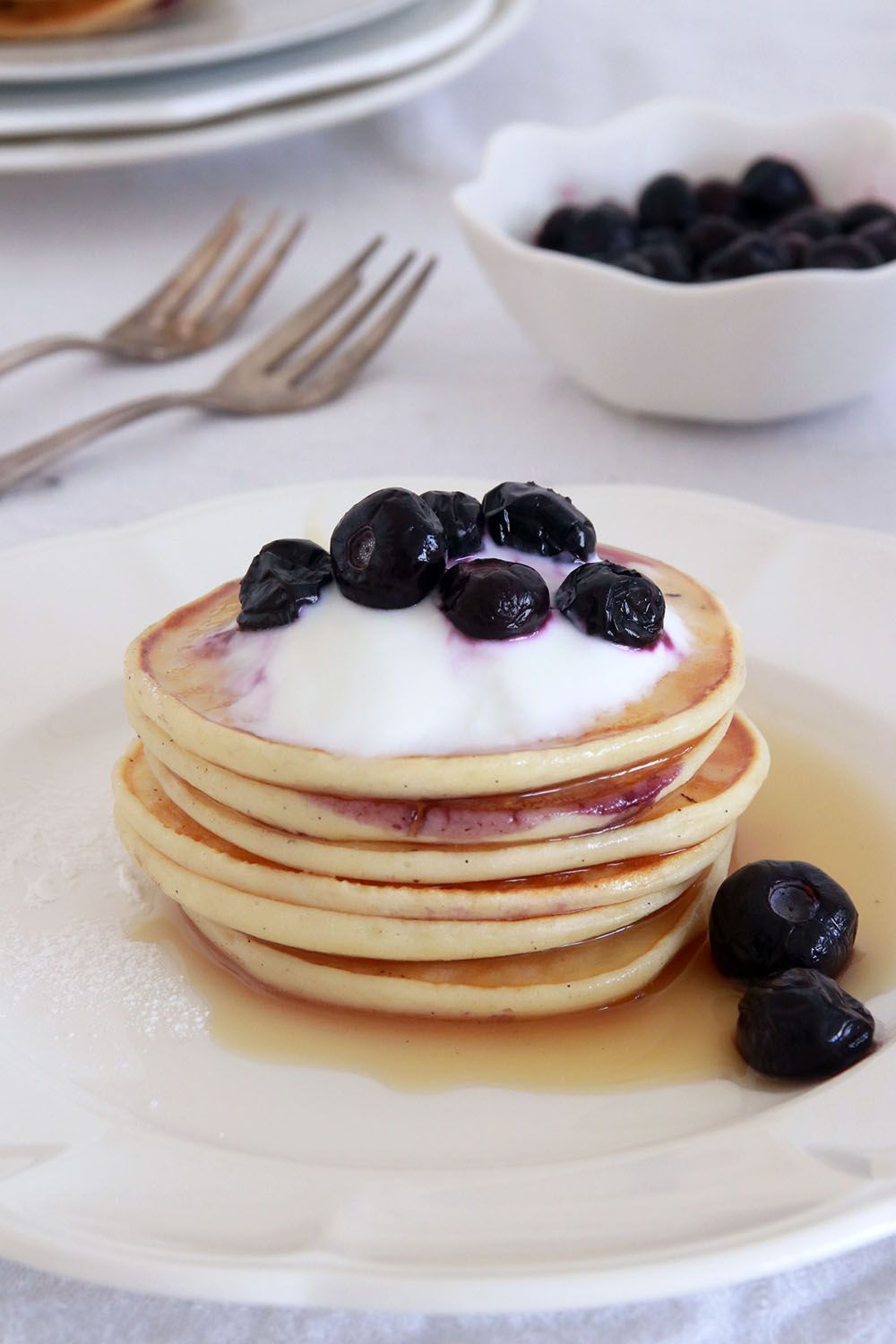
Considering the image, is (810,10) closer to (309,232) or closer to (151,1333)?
(309,232)

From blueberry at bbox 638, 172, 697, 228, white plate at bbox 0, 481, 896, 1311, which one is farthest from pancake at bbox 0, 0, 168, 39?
white plate at bbox 0, 481, 896, 1311

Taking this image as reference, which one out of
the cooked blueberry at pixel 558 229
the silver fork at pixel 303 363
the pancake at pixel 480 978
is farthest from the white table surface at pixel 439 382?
the pancake at pixel 480 978

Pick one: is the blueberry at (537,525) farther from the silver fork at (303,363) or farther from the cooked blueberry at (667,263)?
the silver fork at (303,363)

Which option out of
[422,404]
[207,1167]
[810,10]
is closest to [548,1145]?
[207,1167]

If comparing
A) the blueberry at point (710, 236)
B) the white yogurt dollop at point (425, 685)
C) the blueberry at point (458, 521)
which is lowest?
the blueberry at point (710, 236)

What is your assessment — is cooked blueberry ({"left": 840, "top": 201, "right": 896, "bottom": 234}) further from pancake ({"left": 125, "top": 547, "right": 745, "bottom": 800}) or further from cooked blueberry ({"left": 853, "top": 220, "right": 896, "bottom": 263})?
pancake ({"left": 125, "top": 547, "right": 745, "bottom": 800})

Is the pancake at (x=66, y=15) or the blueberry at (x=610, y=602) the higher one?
the pancake at (x=66, y=15)

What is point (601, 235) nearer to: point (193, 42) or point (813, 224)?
point (813, 224)

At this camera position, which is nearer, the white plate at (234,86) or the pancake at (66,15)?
the white plate at (234,86)
